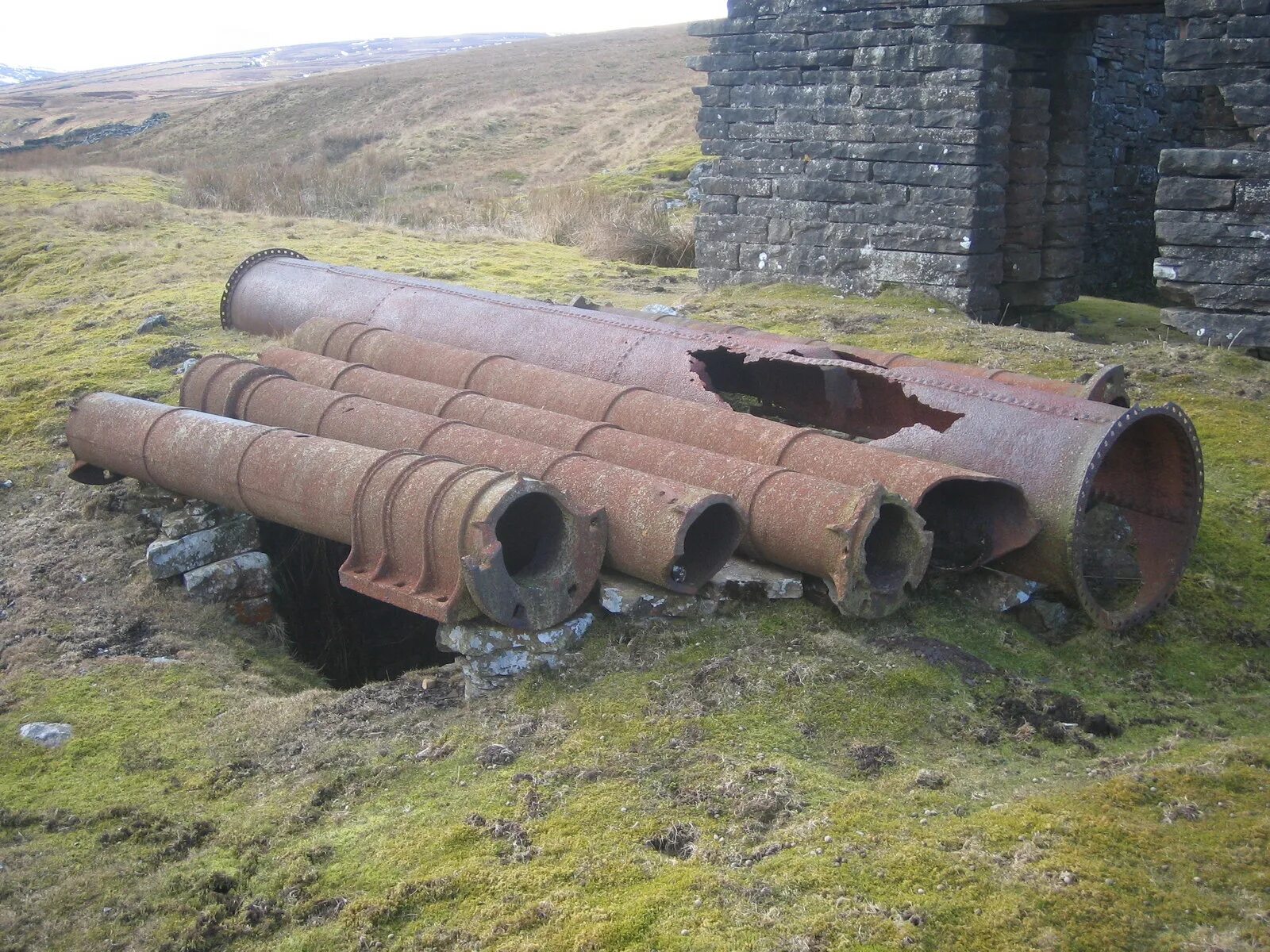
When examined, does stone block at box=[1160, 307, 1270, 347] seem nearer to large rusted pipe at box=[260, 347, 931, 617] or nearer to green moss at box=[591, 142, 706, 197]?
Answer: large rusted pipe at box=[260, 347, 931, 617]

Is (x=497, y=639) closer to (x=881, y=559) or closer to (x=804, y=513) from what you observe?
(x=804, y=513)

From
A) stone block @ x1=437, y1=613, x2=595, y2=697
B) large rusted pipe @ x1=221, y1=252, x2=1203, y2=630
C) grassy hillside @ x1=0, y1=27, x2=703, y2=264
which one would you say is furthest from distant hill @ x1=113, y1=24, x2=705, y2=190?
stone block @ x1=437, y1=613, x2=595, y2=697

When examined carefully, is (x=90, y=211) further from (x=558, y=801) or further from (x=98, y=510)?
(x=558, y=801)

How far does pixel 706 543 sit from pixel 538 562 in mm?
800

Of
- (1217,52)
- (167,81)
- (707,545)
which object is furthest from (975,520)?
(167,81)

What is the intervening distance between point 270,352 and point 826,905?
5480 mm

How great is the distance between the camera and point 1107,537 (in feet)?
19.6

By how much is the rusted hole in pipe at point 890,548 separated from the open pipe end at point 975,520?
0.46 ft

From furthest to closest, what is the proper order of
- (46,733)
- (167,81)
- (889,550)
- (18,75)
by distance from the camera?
(18,75) < (167,81) < (889,550) < (46,733)

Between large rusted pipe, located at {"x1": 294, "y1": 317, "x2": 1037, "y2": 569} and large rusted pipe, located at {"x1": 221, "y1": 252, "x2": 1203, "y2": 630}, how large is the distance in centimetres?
17

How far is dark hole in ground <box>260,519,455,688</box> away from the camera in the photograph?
21.0ft

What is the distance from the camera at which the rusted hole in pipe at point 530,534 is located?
4.97 m

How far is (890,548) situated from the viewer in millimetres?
5105

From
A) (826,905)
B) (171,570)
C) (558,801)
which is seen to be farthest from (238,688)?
(826,905)
